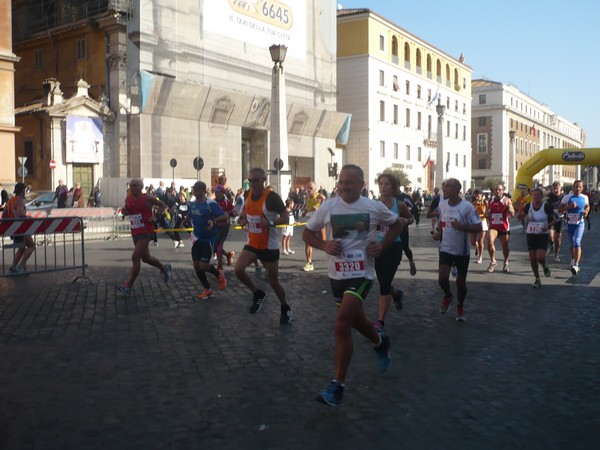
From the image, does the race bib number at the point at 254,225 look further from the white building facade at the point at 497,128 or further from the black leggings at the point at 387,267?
the white building facade at the point at 497,128

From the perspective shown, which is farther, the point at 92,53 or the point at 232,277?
the point at 92,53

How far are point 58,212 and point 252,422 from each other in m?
18.9

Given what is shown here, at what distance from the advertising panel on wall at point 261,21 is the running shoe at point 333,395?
1457 inches

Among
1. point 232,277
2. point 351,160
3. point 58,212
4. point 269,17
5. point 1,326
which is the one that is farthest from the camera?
point 351,160

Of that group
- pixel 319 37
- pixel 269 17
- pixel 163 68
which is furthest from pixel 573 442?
pixel 319 37

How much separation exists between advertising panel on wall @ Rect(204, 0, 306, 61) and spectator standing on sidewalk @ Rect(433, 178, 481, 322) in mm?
33522

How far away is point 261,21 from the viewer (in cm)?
4316

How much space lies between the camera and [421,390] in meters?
5.50

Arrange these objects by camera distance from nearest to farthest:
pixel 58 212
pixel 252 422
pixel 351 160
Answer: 1. pixel 252 422
2. pixel 58 212
3. pixel 351 160

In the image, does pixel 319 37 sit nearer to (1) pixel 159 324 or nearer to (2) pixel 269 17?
(2) pixel 269 17

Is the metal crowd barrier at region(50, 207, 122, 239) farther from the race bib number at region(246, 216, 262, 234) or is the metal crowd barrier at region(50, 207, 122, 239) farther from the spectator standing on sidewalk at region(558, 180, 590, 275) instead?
the race bib number at region(246, 216, 262, 234)

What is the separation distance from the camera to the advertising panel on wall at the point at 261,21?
40250mm

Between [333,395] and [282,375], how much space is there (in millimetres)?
1009

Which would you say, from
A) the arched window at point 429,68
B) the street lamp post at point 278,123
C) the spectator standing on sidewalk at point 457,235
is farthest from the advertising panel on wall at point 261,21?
the spectator standing on sidewalk at point 457,235
